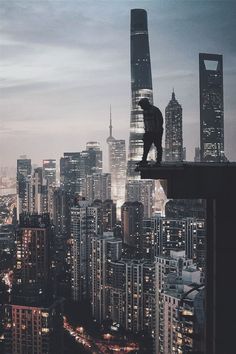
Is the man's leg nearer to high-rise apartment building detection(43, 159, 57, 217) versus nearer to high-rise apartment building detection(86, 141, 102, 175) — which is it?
high-rise apartment building detection(43, 159, 57, 217)

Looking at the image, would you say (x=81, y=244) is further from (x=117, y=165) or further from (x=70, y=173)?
(x=117, y=165)

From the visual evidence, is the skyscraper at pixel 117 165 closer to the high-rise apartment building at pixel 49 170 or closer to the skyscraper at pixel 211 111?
the high-rise apartment building at pixel 49 170

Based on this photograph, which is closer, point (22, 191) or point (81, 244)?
point (81, 244)

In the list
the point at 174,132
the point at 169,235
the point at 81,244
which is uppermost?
the point at 174,132

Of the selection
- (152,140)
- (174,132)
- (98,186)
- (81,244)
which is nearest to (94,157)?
(98,186)

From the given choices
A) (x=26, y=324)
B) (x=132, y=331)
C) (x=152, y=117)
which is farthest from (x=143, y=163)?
(x=132, y=331)

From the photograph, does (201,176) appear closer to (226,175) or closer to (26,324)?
(226,175)

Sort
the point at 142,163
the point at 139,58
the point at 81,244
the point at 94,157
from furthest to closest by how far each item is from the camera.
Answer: the point at 139,58, the point at 94,157, the point at 81,244, the point at 142,163

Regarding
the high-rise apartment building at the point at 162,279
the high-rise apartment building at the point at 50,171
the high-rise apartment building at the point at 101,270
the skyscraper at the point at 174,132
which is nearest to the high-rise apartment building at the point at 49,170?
the high-rise apartment building at the point at 50,171
